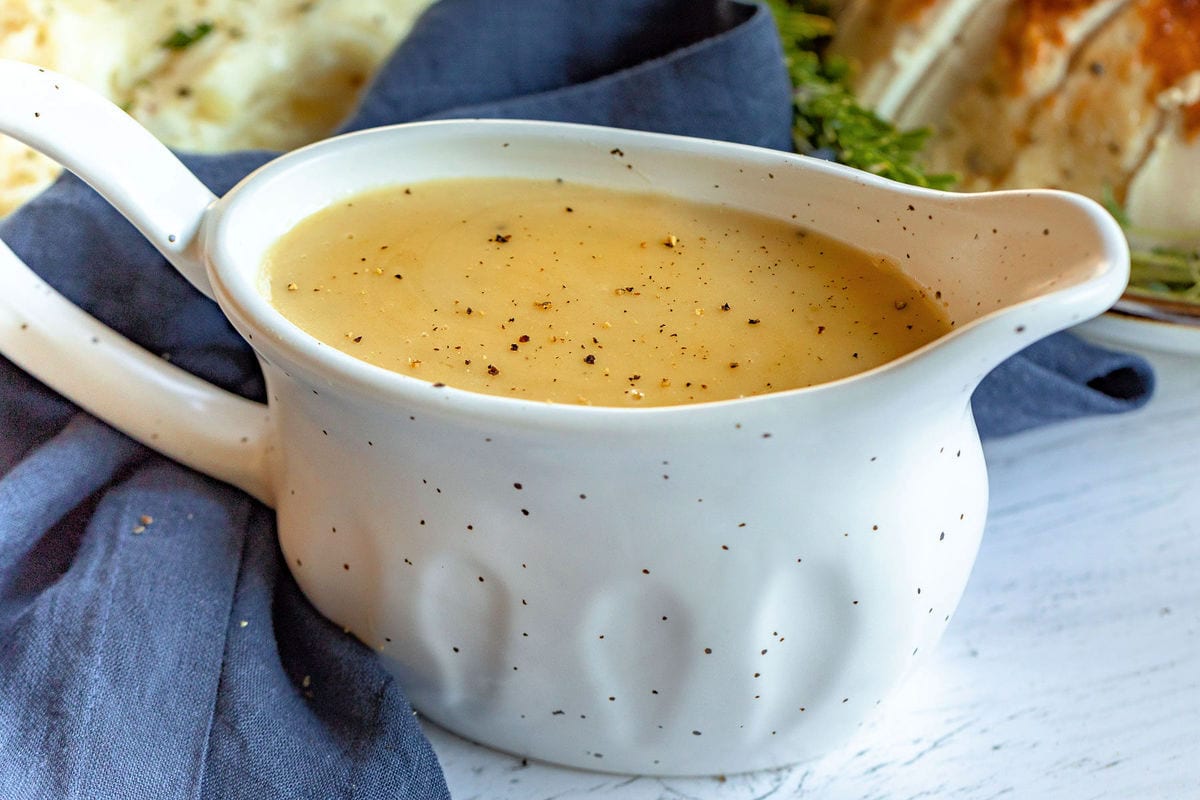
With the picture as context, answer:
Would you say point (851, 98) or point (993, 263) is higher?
point (993, 263)

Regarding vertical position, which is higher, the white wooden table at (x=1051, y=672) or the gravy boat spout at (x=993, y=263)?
the gravy boat spout at (x=993, y=263)

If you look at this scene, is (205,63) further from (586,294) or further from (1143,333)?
(1143,333)

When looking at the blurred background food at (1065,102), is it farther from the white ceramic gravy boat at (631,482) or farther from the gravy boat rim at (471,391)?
the white ceramic gravy boat at (631,482)

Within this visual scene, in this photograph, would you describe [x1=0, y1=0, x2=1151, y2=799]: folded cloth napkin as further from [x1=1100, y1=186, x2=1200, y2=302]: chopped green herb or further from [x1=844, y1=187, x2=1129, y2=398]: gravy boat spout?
[x1=844, y1=187, x2=1129, y2=398]: gravy boat spout

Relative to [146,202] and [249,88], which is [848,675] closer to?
[146,202]

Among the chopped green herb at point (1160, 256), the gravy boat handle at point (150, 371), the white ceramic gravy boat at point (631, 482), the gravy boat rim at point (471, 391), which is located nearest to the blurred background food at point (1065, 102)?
the chopped green herb at point (1160, 256)

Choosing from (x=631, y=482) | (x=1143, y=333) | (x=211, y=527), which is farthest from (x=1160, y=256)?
(x=211, y=527)

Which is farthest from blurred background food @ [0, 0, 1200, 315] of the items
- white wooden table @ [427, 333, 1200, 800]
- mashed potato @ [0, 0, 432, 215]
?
white wooden table @ [427, 333, 1200, 800]
